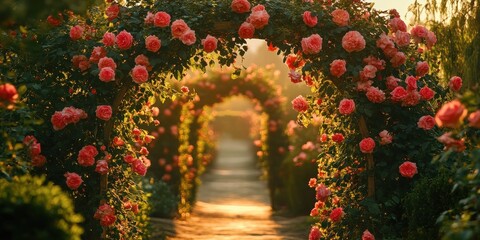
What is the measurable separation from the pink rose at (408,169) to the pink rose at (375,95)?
0.63 m

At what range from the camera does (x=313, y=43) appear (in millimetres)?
6496

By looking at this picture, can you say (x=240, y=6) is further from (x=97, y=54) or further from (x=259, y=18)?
(x=97, y=54)

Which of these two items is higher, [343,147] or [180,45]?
[180,45]

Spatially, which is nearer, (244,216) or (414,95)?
(414,95)

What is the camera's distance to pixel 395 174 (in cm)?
653

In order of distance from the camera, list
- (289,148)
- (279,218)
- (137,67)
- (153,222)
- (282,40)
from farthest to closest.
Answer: (289,148), (279,218), (153,222), (282,40), (137,67)

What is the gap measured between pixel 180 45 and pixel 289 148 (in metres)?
7.85

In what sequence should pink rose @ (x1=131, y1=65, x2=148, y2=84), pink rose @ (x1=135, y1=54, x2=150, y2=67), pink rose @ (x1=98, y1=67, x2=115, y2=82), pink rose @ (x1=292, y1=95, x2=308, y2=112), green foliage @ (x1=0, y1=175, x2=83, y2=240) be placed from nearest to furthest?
green foliage @ (x1=0, y1=175, x2=83, y2=240) < pink rose @ (x1=98, y1=67, x2=115, y2=82) < pink rose @ (x1=131, y1=65, x2=148, y2=84) < pink rose @ (x1=135, y1=54, x2=150, y2=67) < pink rose @ (x1=292, y1=95, x2=308, y2=112)

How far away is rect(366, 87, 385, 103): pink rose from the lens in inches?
255

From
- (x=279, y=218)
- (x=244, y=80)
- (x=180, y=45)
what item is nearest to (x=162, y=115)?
(x=244, y=80)

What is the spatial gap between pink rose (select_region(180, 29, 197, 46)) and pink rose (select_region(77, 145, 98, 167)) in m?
1.25

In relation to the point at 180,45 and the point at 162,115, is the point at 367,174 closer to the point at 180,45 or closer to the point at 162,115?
the point at 180,45

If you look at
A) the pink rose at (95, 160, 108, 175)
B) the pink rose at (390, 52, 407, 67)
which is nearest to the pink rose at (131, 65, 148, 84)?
the pink rose at (95, 160, 108, 175)

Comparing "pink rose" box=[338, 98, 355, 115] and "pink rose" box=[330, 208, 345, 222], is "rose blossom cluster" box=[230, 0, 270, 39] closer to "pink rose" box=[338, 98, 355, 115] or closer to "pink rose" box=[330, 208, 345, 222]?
"pink rose" box=[338, 98, 355, 115]
